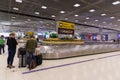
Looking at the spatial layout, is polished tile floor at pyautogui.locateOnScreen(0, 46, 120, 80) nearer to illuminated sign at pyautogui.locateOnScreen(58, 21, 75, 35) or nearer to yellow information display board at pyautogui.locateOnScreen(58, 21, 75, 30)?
illuminated sign at pyautogui.locateOnScreen(58, 21, 75, 35)

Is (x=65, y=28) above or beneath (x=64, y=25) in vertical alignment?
beneath

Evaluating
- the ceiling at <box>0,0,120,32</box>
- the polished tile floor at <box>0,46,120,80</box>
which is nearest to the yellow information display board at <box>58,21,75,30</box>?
the ceiling at <box>0,0,120,32</box>

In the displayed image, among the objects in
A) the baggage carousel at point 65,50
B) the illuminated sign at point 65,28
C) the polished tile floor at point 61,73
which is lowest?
the polished tile floor at point 61,73

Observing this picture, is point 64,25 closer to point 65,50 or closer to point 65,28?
point 65,28

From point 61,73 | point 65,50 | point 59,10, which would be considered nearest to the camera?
point 61,73

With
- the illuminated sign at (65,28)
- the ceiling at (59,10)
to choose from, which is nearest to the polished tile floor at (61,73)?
the illuminated sign at (65,28)

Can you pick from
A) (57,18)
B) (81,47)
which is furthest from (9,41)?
(57,18)

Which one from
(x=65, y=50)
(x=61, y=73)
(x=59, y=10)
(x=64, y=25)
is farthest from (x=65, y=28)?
(x=61, y=73)

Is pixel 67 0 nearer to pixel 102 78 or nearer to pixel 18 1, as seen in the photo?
pixel 18 1

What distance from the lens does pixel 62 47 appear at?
791 centimetres

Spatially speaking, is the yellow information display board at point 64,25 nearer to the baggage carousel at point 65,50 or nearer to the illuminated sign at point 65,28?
the illuminated sign at point 65,28

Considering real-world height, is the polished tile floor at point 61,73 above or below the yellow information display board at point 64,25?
below

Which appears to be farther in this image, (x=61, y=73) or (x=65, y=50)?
(x=65, y=50)

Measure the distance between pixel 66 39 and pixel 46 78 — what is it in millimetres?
5164
